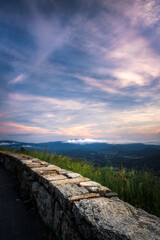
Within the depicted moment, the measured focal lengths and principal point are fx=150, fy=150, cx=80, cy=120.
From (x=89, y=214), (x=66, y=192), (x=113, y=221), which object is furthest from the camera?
(x=66, y=192)

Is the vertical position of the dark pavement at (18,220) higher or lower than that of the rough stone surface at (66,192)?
lower

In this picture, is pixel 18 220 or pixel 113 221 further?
pixel 18 220

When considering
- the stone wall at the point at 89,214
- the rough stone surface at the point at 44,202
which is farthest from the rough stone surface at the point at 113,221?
the rough stone surface at the point at 44,202

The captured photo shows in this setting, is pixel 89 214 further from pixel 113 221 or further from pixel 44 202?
pixel 44 202

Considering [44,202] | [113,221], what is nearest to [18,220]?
[44,202]

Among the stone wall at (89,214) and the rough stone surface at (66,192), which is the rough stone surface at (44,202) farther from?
the rough stone surface at (66,192)

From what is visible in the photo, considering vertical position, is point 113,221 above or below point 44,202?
above

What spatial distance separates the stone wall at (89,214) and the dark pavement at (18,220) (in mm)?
158

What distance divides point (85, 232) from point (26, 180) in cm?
290

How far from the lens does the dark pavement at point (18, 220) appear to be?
7.88 ft

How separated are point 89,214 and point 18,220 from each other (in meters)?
1.91

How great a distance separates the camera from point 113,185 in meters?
3.37

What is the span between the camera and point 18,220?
2.81 metres

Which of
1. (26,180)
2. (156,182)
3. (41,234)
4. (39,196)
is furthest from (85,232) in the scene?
(26,180)
